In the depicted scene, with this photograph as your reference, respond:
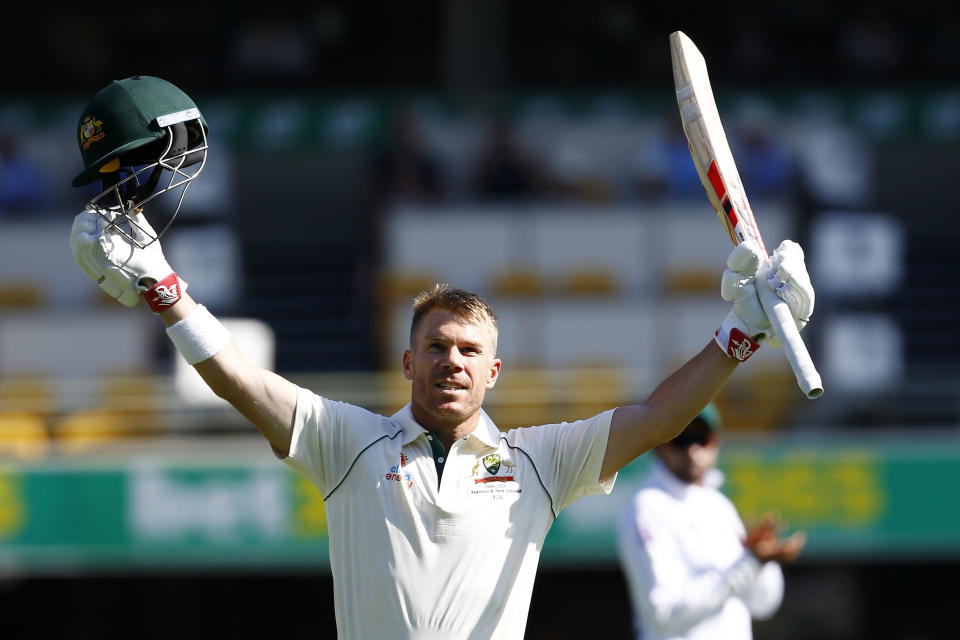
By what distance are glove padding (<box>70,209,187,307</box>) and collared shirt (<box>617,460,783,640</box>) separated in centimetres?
191

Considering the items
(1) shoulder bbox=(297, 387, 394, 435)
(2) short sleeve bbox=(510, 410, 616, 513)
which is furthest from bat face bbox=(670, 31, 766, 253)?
(1) shoulder bbox=(297, 387, 394, 435)

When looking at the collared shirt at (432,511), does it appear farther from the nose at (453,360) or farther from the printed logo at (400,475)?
the nose at (453,360)

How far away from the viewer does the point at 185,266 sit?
481 inches

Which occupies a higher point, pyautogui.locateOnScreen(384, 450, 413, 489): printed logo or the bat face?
the bat face

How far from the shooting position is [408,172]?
41.2 ft

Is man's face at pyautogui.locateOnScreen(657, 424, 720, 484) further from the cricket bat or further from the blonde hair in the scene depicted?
the blonde hair

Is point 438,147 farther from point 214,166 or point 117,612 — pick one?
point 117,612

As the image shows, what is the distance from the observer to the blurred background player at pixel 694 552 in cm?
439

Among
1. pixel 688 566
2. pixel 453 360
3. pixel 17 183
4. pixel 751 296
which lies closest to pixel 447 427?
pixel 453 360

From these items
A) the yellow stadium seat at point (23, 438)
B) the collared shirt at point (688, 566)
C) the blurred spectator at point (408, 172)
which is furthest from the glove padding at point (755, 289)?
the blurred spectator at point (408, 172)

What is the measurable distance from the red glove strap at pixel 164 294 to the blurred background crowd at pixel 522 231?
6.83m

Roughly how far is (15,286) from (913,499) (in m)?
7.52

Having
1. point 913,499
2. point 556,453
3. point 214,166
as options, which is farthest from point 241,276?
point 556,453

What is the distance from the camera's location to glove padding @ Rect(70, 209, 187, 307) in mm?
3219
